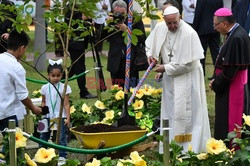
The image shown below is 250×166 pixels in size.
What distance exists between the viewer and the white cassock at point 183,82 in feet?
29.2

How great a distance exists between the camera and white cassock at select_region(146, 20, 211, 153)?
8.91 metres

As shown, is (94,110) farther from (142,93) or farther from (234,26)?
(234,26)

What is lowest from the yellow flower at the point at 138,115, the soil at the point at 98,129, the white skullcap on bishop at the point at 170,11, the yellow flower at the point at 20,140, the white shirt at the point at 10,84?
the yellow flower at the point at 138,115

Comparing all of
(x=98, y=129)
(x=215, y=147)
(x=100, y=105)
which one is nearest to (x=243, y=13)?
(x=100, y=105)

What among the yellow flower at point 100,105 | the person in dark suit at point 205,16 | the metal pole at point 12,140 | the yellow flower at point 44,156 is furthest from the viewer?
the person in dark suit at point 205,16

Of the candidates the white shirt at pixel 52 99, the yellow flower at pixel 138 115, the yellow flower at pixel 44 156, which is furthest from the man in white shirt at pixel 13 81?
the yellow flower at pixel 138 115

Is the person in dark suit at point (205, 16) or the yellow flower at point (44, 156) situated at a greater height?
the person in dark suit at point (205, 16)

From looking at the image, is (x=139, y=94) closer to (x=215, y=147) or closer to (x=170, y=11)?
(x=170, y=11)

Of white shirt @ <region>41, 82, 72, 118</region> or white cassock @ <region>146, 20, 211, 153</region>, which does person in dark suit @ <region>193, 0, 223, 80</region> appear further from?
white shirt @ <region>41, 82, 72, 118</region>

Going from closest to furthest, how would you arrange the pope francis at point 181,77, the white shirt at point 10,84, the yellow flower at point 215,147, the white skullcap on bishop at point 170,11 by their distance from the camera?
1. the yellow flower at point 215,147
2. the white shirt at point 10,84
3. the white skullcap on bishop at point 170,11
4. the pope francis at point 181,77

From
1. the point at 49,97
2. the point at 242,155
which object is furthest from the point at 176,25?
the point at 242,155

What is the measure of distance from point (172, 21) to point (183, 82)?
0.76 m

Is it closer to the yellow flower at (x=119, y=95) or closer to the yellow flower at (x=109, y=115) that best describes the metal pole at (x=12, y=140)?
the yellow flower at (x=109, y=115)

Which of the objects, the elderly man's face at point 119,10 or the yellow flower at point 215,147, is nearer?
the yellow flower at point 215,147
